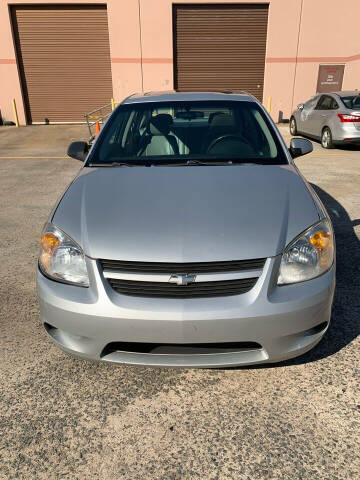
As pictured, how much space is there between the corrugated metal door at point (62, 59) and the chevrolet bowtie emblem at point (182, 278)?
1657cm

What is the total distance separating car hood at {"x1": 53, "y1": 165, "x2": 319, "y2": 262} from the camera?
1942 millimetres

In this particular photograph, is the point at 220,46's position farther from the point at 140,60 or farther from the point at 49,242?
the point at 49,242

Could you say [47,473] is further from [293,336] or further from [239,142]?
[239,142]

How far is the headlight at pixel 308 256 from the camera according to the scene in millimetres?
1974

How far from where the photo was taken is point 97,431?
6.39 feet

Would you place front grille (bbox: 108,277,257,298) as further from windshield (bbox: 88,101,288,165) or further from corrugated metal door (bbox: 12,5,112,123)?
corrugated metal door (bbox: 12,5,112,123)

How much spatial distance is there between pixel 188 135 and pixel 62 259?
1.74m

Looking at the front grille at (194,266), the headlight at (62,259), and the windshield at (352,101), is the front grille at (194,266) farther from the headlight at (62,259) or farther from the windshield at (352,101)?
the windshield at (352,101)

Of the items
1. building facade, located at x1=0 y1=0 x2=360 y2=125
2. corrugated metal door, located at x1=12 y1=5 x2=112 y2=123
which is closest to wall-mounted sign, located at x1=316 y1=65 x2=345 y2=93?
building facade, located at x1=0 y1=0 x2=360 y2=125

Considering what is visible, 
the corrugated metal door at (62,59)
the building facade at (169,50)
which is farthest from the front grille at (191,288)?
the corrugated metal door at (62,59)

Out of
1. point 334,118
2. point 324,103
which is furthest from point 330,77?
point 334,118

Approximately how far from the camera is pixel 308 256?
2045 millimetres

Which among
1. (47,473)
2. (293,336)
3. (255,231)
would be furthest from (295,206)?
(47,473)

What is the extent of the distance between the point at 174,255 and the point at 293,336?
74cm
